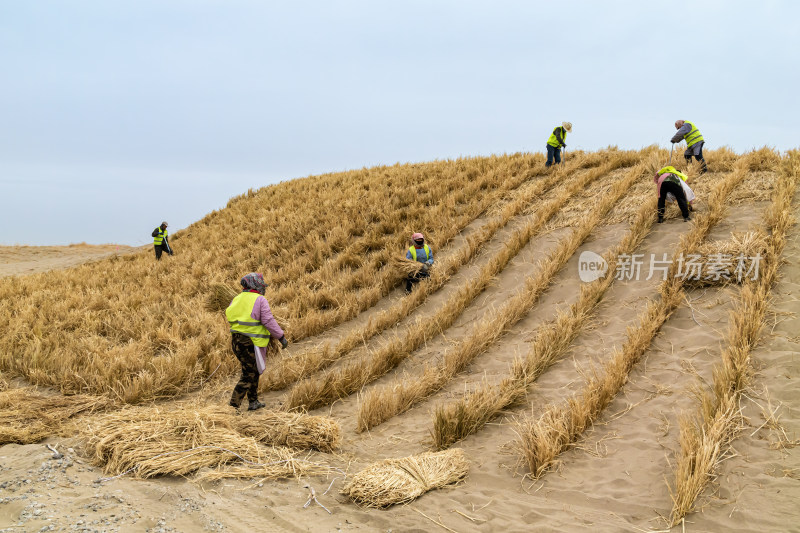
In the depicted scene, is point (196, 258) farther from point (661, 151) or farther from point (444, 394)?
point (661, 151)

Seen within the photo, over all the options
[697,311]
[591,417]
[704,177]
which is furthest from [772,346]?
[704,177]

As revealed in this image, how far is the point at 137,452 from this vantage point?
4.35 metres

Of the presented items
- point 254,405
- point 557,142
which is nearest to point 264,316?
point 254,405

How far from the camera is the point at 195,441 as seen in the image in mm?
4648

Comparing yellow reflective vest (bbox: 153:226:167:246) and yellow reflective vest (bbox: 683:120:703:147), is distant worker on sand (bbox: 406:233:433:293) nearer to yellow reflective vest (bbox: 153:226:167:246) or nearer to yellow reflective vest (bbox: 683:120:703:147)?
yellow reflective vest (bbox: 683:120:703:147)

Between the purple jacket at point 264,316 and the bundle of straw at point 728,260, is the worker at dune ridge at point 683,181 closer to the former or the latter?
the bundle of straw at point 728,260

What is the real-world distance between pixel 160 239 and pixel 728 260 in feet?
52.5

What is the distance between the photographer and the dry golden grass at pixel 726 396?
4.03m

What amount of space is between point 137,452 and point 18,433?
148cm

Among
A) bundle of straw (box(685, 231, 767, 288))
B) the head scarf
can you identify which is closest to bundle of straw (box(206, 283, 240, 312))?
the head scarf

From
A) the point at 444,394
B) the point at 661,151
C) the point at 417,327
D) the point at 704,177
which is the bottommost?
the point at 444,394

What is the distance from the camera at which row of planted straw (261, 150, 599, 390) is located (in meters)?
7.62

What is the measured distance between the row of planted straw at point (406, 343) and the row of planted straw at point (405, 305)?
10.4 inches

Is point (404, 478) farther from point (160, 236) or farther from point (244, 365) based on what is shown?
point (160, 236)
